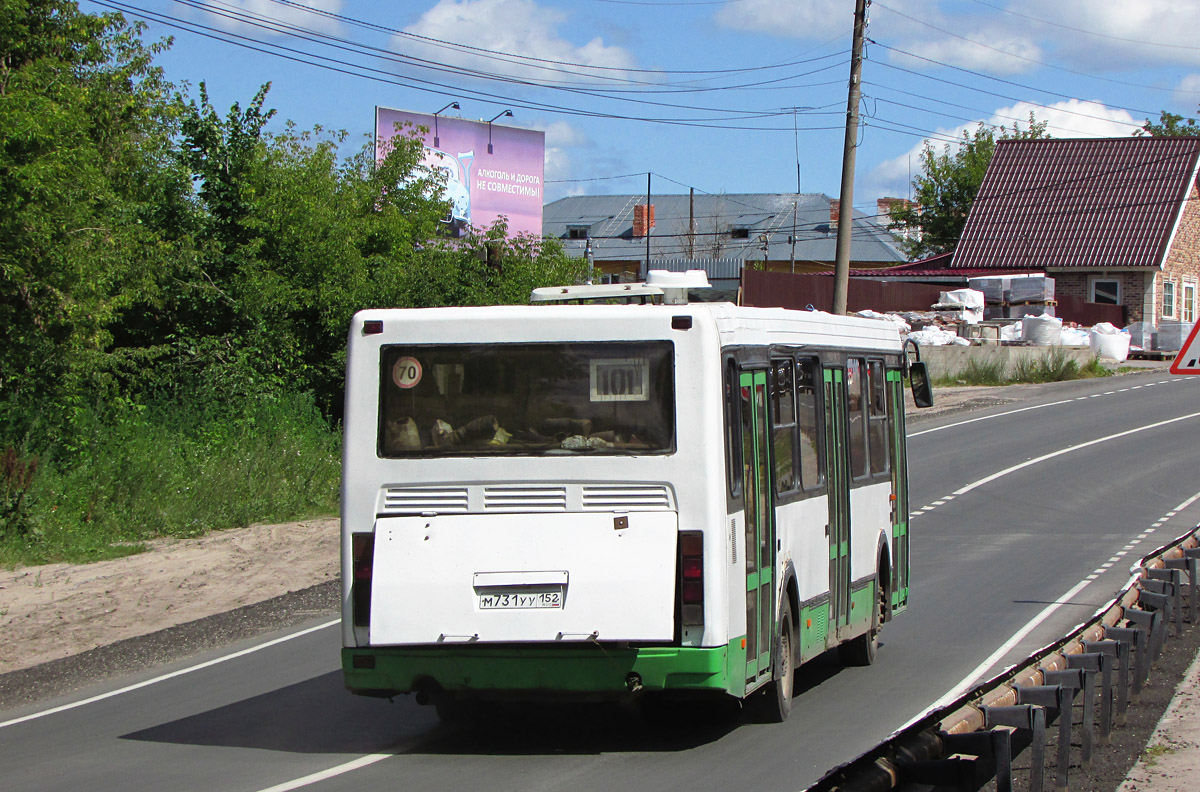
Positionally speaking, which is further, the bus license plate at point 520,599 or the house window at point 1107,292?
the house window at point 1107,292

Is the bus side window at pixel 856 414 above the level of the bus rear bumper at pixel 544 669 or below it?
above

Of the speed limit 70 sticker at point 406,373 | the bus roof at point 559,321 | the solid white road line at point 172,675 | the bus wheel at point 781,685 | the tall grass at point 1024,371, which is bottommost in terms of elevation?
the solid white road line at point 172,675

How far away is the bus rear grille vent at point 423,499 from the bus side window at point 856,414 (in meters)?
3.97

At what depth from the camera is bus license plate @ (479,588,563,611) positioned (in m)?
7.79

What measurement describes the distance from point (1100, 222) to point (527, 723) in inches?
2208

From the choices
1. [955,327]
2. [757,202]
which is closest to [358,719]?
[955,327]

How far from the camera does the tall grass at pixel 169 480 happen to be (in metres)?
16.8

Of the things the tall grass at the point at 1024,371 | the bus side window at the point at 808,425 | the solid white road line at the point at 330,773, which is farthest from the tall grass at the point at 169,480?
the tall grass at the point at 1024,371

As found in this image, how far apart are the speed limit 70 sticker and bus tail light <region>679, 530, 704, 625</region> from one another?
188cm

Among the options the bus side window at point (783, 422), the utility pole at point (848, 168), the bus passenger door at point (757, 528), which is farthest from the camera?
the utility pole at point (848, 168)

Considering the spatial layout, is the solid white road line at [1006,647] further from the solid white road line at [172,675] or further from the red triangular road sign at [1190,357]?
the solid white road line at [172,675]

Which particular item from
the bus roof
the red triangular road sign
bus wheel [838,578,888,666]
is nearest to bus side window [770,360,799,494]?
the bus roof

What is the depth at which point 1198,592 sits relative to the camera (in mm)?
12953

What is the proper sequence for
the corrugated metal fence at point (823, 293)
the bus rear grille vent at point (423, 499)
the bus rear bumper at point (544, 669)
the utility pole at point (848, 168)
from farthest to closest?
the corrugated metal fence at point (823, 293) → the utility pole at point (848, 168) → the bus rear grille vent at point (423, 499) → the bus rear bumper at point (544, 669)
